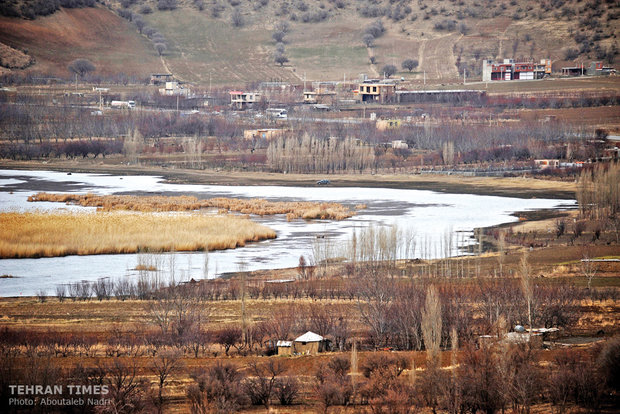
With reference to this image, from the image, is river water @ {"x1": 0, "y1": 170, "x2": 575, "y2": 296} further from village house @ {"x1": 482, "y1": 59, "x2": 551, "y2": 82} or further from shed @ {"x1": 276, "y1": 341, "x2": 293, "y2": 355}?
village house @ {"x1": 482, "y1": 59, "x2": 551, "y2": 82}

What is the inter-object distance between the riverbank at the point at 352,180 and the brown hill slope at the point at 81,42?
5094 cm

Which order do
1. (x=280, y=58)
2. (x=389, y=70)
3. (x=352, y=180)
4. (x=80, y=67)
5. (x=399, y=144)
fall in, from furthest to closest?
(x=280, y=58) → (x=389, y=70) → (x=80, y=67) → (x=399, y=144) → (x=352, y=180)

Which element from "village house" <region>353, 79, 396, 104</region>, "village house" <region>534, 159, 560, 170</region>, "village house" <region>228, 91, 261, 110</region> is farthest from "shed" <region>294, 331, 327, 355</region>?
"village house" <region>228, 91, 261, 110</region>

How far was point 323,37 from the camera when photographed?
471ft

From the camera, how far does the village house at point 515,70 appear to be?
357ft

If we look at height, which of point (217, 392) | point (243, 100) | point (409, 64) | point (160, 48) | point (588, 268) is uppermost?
point (160, 48)

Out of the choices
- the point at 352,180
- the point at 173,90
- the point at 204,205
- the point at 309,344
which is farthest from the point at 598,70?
the point at 309,344

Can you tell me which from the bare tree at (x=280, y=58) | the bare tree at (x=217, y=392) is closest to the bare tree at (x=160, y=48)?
the bare tree at (x=280, y=58)

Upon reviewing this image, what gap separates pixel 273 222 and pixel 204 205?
228 inches

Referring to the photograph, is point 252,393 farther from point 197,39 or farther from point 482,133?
point 197,39

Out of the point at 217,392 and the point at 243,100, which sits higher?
the point at 243,100

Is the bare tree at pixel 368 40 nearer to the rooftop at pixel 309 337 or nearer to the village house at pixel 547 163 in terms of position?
the village house at pixel 547 163

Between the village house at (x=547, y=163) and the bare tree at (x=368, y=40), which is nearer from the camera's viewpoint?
the village house at (x=547, y=163)

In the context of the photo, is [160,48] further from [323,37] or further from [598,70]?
[598,70]
